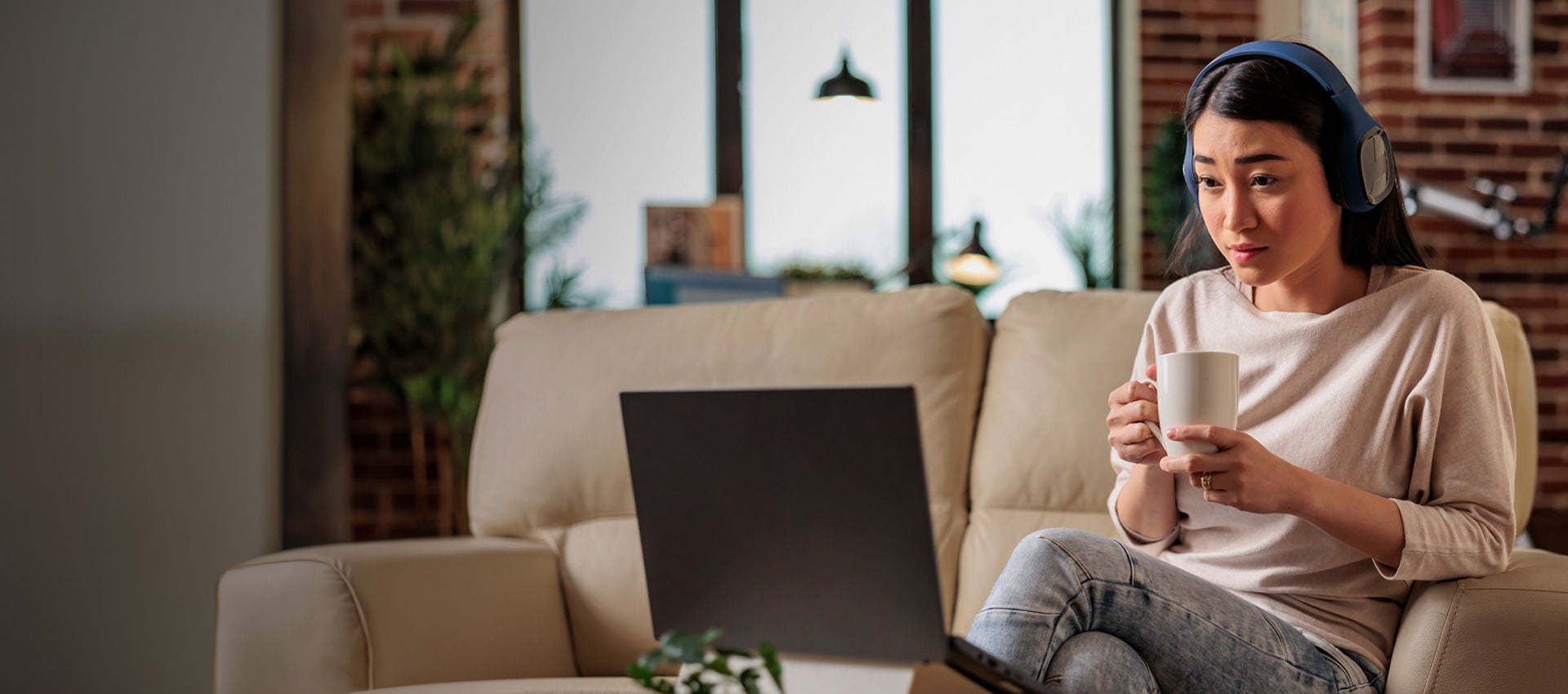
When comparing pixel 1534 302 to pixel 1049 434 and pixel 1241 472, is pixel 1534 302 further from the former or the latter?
pixel 1241 472

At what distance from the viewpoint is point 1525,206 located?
13.3 feet

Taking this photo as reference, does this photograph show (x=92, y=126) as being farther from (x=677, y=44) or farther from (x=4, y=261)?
(x=677, y=44)

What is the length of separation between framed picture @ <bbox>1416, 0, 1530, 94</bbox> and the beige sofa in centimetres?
288

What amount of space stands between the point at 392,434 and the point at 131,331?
2.02 m

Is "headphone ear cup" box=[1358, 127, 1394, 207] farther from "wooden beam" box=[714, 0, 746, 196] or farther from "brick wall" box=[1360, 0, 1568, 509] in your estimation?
"wooden beam" box=[714, 0, 746, 196]

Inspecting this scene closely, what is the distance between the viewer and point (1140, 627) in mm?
1124

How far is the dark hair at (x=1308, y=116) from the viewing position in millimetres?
1173

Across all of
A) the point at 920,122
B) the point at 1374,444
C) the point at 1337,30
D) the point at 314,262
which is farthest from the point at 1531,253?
the point at 314,262

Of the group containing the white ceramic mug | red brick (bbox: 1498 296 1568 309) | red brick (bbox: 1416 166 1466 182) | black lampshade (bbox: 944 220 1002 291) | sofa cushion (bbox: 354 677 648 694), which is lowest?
sofa cushion (bbox: 354 677 648 694)

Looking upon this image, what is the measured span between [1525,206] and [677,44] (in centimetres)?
312

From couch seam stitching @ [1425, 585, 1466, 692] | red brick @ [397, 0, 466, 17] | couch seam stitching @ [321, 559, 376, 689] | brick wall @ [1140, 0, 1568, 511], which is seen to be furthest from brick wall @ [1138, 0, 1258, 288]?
couch seam stitching @ [321, 559, 376, 689]

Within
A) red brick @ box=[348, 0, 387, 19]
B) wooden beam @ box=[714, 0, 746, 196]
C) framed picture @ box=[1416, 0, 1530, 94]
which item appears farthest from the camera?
wooden beam @ box=[714, 0, 746, 196]

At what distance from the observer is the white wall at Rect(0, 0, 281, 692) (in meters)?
2.07

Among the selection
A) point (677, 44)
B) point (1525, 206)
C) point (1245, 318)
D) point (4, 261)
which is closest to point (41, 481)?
point (4, 261)
